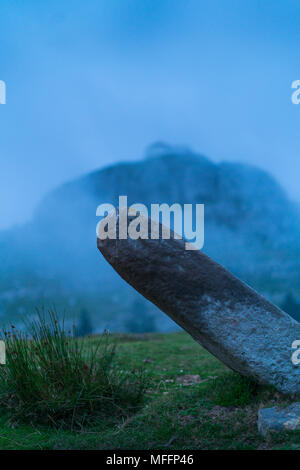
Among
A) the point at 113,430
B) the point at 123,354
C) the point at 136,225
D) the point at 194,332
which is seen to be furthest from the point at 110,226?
the point at 123,354

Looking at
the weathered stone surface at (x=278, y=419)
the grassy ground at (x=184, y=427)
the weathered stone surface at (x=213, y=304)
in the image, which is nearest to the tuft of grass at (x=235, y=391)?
the grassy ground at (x=184, y=427)

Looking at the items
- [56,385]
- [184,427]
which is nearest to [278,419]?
[184,427]

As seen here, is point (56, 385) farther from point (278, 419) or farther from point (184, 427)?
point (278, 419)

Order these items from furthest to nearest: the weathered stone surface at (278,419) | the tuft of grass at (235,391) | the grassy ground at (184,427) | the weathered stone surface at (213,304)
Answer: the tuft of grass at (235,391)
the weathered stone surface at (213,304)
the grassy ground at (184,427)
the weathered stone surface at (278,419)

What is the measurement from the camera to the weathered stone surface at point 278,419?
162 inches

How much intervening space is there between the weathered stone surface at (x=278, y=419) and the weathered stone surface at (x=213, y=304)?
367 mm

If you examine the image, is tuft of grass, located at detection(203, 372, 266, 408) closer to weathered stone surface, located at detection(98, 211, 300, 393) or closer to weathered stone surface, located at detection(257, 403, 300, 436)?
weathered stone surface, located at detection(98, 211, 300, 393)

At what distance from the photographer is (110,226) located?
461 centimetres

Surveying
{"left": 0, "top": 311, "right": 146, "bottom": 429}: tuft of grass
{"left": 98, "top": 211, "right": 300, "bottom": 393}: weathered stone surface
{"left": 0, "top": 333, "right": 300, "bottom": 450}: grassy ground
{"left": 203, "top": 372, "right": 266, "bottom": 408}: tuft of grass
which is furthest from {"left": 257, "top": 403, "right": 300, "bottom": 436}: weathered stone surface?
{"left": 0, "top": 311, "right": 146, "bottom": 429}: tuft of grass

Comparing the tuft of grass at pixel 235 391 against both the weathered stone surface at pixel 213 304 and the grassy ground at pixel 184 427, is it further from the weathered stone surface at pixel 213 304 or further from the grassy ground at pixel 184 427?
the weathered stone surface at pixel 213 304

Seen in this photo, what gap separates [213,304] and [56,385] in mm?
1863

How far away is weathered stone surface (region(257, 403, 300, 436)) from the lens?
4107 mm

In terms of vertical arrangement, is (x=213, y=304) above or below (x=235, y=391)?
above

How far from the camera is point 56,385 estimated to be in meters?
5.11
